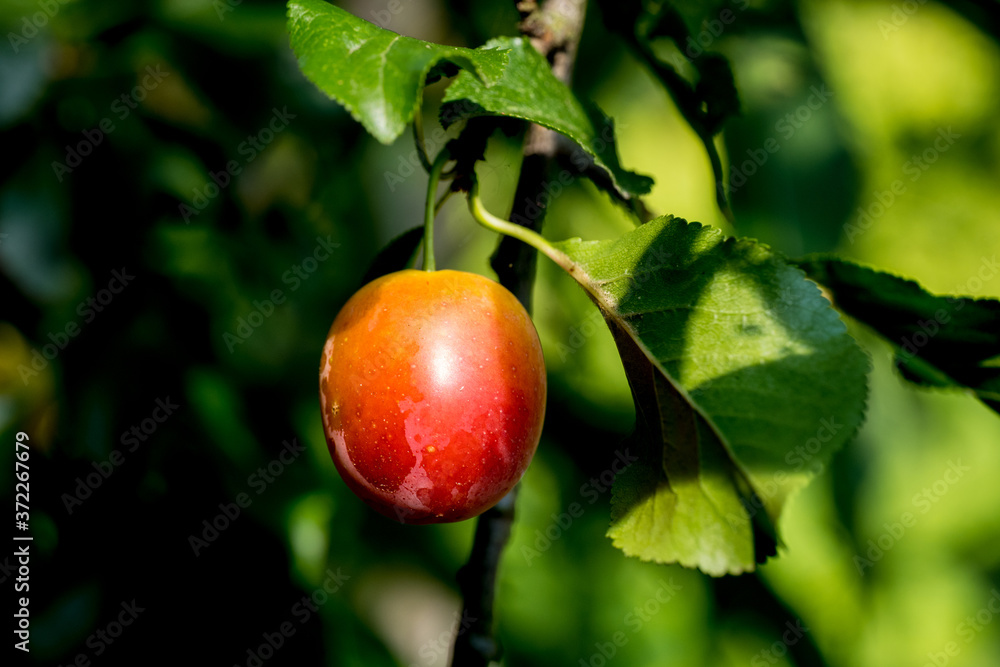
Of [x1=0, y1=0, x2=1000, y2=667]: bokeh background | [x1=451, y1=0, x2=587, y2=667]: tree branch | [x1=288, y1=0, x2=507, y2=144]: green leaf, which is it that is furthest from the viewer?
[x1=0, y1=0, x2=1000, y2=667]: bokeh background

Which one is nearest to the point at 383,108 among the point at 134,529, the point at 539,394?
the point at 539,394

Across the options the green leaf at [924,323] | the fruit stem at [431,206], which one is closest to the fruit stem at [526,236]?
the fruit stem at [431,206]

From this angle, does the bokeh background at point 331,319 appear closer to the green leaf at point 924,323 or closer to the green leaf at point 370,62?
the green leaf at point 924,323

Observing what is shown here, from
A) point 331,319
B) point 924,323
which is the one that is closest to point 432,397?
point 924,323

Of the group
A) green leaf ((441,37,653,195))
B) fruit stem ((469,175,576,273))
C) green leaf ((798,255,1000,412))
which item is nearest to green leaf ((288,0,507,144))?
green leaf ((441,37,653,195))

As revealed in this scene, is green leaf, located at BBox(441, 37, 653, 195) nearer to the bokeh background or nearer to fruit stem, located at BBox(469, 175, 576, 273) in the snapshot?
fruit stem, located at BBox(469, 175, 576, 273)

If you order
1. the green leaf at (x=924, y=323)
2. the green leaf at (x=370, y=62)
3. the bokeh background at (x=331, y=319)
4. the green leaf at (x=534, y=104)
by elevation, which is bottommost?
the bokeh background at (x=331, y=319)

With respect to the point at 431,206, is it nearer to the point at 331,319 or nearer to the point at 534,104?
the point at 534,104
